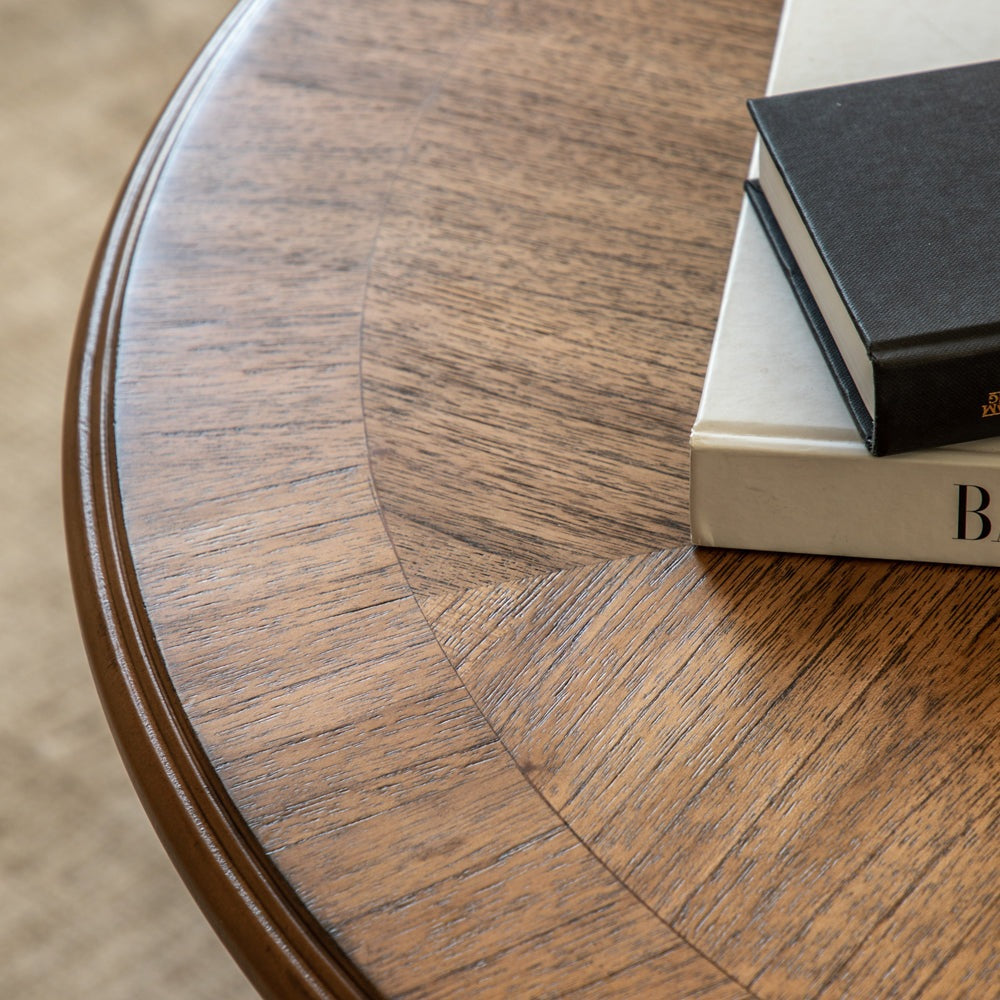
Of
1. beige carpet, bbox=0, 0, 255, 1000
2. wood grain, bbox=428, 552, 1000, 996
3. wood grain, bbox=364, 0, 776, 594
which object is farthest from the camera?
beige carpet, bbox=0, 0, 255, 1000

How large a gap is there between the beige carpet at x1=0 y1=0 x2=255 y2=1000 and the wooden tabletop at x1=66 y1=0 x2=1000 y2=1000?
50 centimetres

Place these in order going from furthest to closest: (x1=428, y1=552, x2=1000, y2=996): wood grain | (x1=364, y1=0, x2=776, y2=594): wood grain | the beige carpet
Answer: the beige carpet
(x1=364, y1=0, x2=776, y2=594): wood grain
(x1=428, y1=552, x2=1000, y2=996): wood grain

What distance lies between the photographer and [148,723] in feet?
1.24

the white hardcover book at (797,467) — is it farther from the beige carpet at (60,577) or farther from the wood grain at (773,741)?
the beige carpet at (60,577)

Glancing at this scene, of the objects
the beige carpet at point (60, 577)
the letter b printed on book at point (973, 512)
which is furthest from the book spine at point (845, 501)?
the beige carpet at point (60, 577)

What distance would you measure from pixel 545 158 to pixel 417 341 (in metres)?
0.12

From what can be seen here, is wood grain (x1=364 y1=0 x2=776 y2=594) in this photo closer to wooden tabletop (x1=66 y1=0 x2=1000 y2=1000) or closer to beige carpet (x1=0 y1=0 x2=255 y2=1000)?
wooden tabletop (x1=66 y1=0 x2=1000 y2=1000)

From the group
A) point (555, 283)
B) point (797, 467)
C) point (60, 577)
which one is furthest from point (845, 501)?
point (60, 577)

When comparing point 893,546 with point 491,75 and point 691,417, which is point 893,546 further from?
point 491,75

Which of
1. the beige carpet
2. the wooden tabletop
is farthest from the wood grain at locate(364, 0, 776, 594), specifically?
the beige carpet

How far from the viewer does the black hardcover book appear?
1.12 ft

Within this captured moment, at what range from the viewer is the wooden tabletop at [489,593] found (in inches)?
12.7

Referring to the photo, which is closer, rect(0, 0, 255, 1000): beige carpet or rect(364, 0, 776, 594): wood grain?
rect(364, 0, 776, 594): wood grain

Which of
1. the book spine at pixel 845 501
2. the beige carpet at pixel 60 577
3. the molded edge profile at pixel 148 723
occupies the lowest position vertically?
the beige carpet at pixel 60 577
